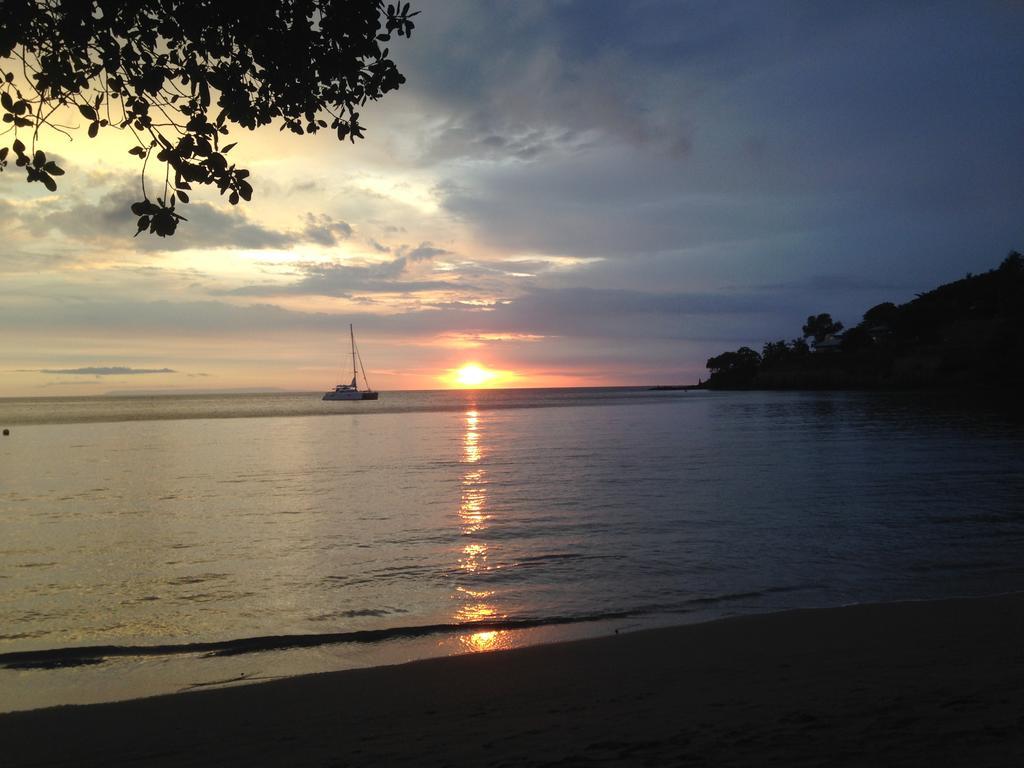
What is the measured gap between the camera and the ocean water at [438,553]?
9773mm

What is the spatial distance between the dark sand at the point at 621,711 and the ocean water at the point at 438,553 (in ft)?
4.59

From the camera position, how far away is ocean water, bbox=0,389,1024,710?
977 cm

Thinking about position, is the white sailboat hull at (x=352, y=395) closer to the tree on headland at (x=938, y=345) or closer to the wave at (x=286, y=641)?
the tree on headland at (x=938, y=345)

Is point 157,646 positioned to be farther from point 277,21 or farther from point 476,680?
point 277,21

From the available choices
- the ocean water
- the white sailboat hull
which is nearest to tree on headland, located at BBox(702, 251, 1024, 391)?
the ocean water

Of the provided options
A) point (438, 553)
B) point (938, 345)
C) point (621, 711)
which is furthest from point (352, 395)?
point (621, 711)

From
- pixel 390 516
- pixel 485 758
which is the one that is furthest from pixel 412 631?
pixel 390 516

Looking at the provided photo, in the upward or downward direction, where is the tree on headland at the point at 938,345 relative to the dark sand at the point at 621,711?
upward

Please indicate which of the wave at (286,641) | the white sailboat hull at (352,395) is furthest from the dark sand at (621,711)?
the white sailboat hull at (352,395)

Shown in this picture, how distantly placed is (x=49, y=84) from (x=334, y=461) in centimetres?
3219

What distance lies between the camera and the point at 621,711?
6109 mm

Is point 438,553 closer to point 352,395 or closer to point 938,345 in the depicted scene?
point 352,395

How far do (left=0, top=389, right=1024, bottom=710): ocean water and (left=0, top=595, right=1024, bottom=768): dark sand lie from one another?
1.40 meters

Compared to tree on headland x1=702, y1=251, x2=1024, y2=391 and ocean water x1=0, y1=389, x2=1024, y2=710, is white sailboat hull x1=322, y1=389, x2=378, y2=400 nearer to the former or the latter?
tree on headland x1=702, y1=251, x2=1024, y2=391
